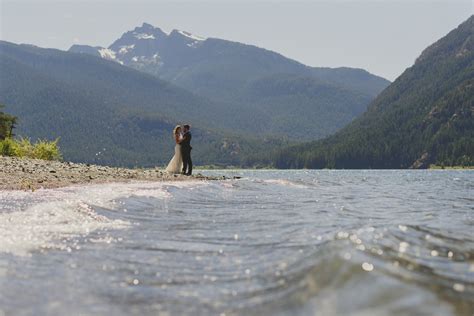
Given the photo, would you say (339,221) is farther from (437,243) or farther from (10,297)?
(10,297)

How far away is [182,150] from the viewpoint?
3791 centimetres

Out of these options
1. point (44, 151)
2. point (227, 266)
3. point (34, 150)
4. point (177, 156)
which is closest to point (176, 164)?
point (177, 156)

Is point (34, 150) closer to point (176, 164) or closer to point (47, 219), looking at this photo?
point (176, 164)

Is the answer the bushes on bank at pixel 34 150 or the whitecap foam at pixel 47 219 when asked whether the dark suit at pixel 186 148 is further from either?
the whitecap foam at pixel 47 219

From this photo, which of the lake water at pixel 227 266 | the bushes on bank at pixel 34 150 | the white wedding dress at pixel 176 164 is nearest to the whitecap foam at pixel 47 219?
the lake water at pixel 227 266

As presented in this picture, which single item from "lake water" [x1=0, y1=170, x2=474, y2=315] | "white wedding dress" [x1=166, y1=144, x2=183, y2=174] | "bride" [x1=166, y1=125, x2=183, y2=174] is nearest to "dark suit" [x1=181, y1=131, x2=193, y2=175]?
"bride" [x1=166, y1=125, x2=183, y2=174]

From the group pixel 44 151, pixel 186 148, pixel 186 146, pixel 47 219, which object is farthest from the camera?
pixel 44 151

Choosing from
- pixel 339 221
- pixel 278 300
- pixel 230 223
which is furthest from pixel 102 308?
pixel 339 221

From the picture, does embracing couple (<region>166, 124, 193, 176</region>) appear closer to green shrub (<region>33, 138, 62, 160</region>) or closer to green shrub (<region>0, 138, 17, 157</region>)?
green shrub (<region>33, 138, 62, 160</region>)

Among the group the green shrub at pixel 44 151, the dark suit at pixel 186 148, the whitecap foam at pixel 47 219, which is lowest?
the whitecap foam at pixel 47 219

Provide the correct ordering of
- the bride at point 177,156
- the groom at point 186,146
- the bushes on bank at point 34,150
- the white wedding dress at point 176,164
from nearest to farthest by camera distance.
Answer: the groom at point 186,146
the bride at point 177,156
the white wedding dress at point 176,164
the bushes on bank at point 34,150

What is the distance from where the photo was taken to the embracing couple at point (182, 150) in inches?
1452

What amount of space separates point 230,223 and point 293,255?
15.8 ft

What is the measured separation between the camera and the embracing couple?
121 feet
